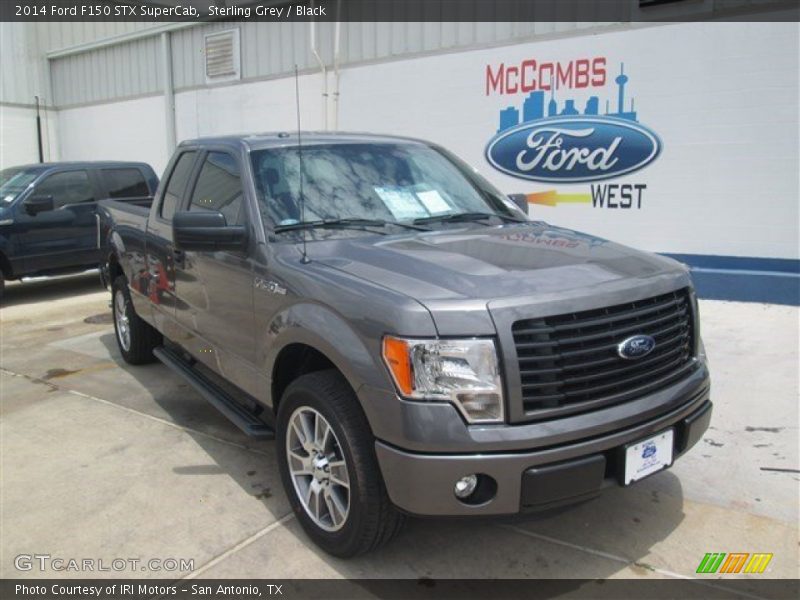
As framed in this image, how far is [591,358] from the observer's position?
2629mm

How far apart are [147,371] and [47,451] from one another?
5.69ft

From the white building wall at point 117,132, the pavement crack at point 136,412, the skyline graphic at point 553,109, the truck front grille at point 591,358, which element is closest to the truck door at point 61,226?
the pavement crack at point 136,412

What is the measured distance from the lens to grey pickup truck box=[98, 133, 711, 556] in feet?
8.10

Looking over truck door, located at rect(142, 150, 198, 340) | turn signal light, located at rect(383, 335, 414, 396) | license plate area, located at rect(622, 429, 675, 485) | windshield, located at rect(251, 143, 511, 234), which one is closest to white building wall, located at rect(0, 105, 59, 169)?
truck door, located at rect(142, 150, 198, 340)

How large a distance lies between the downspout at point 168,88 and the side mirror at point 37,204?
5.43 meters

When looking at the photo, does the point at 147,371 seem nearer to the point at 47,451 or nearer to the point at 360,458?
the point at 47,451

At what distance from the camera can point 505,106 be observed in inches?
364

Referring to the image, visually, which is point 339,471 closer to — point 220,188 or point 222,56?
→ point 220,188

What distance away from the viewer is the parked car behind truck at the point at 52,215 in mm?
8914

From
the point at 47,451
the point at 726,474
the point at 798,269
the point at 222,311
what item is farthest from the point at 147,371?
the point at 798,269

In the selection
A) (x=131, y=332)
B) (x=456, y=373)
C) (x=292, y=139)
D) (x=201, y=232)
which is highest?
(x=292, y=139)

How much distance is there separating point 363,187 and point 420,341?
1572 millimetres

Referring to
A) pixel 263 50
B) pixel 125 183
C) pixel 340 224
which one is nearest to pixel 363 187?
pixel 340 224

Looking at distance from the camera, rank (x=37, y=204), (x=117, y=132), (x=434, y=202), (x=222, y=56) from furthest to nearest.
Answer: (x=117, y=132)
(x=222, y=56)
(x=37, y=204)
(x=434, y=202)
